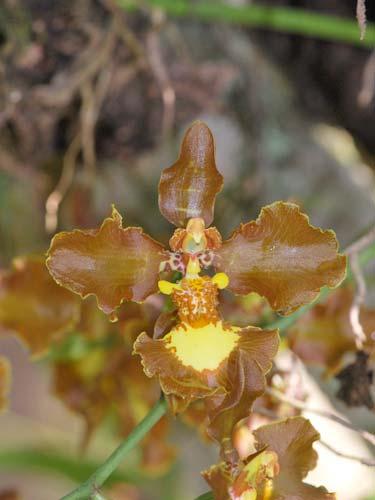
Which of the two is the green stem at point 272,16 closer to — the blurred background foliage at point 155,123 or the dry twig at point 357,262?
the blurred background foliage at point 155,123

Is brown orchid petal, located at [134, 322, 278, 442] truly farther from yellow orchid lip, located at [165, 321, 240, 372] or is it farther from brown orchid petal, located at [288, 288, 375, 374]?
brown orchid petal, located at [288, 288, 375, 374]

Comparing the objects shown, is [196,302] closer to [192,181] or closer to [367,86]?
[192,181]

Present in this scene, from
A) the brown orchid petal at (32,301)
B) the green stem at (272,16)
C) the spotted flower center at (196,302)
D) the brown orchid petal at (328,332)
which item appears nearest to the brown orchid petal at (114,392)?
the brown orchid petal at (32,301)

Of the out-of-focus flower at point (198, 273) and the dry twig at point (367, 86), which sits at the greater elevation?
the dry twig at point (367, 86)

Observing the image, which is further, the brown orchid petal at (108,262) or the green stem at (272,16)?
the green stem at (272,16)

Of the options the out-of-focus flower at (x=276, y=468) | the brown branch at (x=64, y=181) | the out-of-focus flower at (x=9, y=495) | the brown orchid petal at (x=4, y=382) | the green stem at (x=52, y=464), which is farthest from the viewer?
the green stem at (x=52, y=464)

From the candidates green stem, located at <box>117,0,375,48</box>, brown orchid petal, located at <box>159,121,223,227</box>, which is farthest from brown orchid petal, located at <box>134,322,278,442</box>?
green stem, located at <box>117,0,375,48</box>
